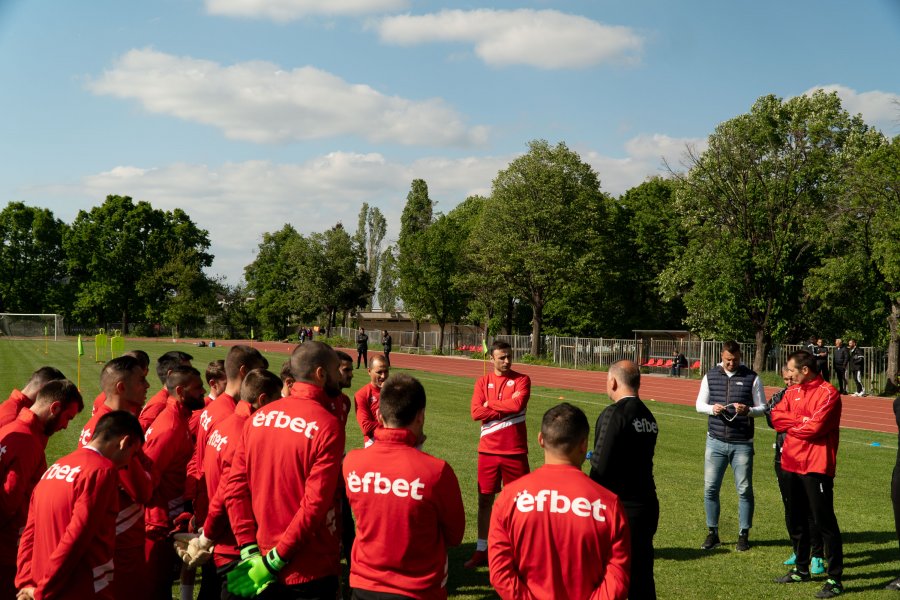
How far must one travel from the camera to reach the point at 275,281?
9081cm

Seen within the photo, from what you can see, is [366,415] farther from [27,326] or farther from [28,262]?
[28,262]

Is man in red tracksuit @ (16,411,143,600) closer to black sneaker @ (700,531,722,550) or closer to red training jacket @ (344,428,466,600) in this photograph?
red training jacket @ (344,428,466,600)

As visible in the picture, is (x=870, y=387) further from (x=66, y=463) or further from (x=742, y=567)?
(x=66, y=463)

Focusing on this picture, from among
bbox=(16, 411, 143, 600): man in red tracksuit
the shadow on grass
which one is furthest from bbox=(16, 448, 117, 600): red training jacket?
the shadow on grass

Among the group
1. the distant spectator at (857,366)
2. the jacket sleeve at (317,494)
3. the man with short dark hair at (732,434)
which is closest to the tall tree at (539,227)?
the distant spectator at (857,366)

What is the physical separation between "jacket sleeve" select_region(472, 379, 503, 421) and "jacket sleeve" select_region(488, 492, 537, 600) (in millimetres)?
3974

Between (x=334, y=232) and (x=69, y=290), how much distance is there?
29.1 meters

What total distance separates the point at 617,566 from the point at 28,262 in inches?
3535

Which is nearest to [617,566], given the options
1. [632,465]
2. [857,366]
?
[632,465]

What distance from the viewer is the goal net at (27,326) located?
2630 inches

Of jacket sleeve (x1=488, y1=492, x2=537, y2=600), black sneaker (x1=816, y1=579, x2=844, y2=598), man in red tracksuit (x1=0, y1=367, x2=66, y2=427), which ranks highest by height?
man in red tracksuit (x1=0, y1=367, x2=66, y2=427)

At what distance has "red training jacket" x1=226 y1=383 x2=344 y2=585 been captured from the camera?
3873 mm

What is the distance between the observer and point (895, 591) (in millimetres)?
6723

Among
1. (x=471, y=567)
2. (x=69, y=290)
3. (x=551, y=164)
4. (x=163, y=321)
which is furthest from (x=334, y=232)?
(x=471, y=567)
